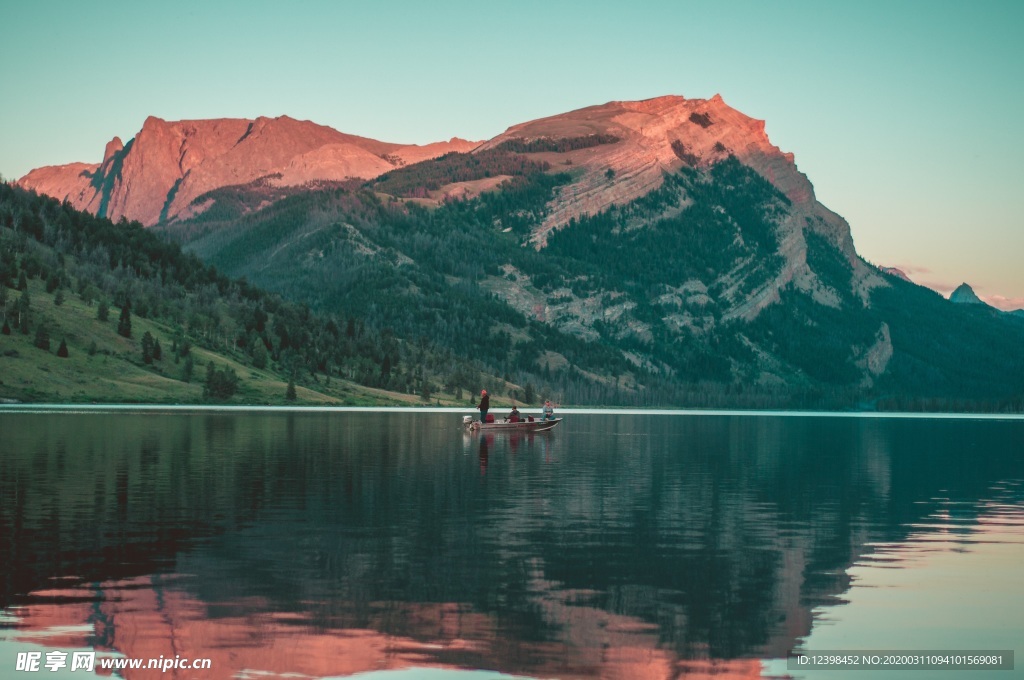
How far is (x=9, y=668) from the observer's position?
28.8 m

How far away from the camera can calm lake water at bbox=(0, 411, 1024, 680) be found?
31.3 m

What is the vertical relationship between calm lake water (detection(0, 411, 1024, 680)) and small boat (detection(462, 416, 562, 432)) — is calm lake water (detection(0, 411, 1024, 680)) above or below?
above

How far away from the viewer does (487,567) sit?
4297 centimetres

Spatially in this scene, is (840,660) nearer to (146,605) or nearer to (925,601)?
(925,601)

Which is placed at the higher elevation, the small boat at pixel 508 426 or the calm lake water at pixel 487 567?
the calm lake water at pixel 487 567

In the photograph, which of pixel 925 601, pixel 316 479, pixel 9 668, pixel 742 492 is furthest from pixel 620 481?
pixel 9 668

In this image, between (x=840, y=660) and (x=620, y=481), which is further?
(x=620, y=481)

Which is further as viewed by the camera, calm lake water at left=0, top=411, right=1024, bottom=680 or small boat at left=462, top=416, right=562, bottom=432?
small boat at left=462, top=416, right=562, bottom=432

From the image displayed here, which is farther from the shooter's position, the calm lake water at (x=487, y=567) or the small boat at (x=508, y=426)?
the small boat at (x=508, y=426)

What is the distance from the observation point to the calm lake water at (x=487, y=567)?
31.3m

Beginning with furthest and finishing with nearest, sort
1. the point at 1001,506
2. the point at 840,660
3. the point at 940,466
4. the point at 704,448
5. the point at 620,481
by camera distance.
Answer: the point at 704,448, the point at 940,466, the point at 620,481, the point at 1001,506, the point at 840,660

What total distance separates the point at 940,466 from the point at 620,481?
44.5 metres

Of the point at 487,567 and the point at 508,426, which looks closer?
the point at 487,567

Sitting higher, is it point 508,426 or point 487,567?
point 487,567
